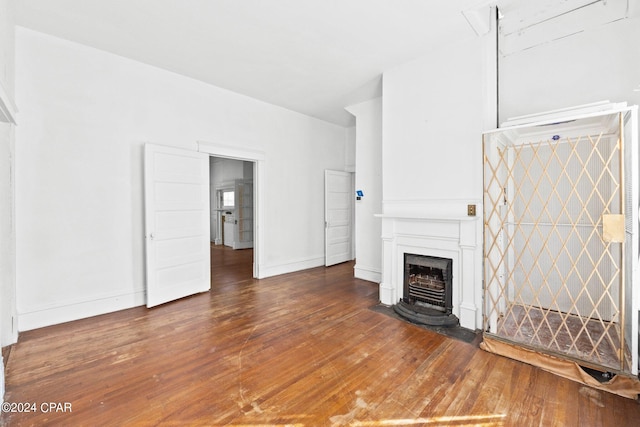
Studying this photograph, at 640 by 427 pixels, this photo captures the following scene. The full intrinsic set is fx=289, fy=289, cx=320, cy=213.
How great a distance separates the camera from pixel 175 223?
12.6 ft

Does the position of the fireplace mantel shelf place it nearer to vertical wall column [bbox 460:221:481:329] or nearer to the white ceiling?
vertical wall column [bbox 460:221:481:329]

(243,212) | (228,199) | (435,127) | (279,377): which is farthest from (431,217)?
(228,199)

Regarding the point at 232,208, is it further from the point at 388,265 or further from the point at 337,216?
the point at 388,265

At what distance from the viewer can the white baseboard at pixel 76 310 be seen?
2951 millimetres

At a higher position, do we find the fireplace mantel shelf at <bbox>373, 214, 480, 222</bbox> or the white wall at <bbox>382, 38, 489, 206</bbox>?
the white wall at <bbox>382, 38, 489, 206</bbox>

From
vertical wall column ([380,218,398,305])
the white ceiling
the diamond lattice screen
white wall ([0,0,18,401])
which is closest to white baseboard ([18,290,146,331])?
white wall ([0,0,18,401])

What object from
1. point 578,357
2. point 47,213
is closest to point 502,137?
point 578,357

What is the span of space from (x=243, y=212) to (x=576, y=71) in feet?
25.1

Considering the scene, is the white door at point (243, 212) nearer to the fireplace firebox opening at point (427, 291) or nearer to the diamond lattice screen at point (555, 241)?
the fireplace firebox opening at point (427, 291)

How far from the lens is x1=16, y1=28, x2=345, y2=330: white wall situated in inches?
117

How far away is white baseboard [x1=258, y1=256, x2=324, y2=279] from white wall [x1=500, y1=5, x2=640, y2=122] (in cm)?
394

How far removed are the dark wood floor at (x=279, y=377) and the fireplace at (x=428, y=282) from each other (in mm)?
479

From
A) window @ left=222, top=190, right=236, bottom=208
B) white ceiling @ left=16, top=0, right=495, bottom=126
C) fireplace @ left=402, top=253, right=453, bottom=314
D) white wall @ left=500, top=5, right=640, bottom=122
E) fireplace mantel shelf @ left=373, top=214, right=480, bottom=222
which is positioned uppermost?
white ceiling @ left=16, top=0, right=495, bottom=126

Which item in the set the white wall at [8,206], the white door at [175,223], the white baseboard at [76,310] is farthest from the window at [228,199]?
the white wall at [8,206]
